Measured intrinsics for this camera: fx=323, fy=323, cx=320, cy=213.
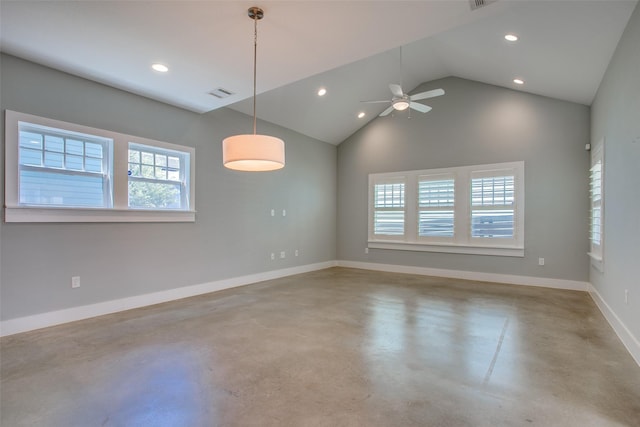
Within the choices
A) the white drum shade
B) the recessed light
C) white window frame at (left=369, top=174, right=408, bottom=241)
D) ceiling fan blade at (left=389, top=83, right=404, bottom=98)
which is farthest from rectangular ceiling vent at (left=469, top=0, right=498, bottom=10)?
white window frame at (left=369, top=174, right=408, bottom=241)

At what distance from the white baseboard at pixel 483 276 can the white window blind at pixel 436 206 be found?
2.56 ft

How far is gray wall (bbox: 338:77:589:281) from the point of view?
5617mm

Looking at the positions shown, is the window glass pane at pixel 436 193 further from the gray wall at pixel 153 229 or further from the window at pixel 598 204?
the gray wall at pixel 153 229

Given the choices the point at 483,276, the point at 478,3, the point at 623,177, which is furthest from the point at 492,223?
the point at 478,3

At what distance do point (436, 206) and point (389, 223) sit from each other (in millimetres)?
1152

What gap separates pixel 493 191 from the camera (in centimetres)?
631

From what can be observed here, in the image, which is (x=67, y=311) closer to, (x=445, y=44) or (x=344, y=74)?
(x=344, y=74)

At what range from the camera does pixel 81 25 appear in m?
2.84

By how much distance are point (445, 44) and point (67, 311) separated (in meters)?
6.67

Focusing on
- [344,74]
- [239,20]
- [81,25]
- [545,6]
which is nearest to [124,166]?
[81,25]

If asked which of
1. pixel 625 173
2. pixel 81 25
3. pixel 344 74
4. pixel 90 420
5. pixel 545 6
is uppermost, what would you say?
pixel 344 74

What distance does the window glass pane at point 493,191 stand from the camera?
6156 millimetres

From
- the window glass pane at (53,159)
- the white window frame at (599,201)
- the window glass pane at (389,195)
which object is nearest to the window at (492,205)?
the white window frame at (599,201)

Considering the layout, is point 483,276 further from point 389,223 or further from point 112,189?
point 112,189
